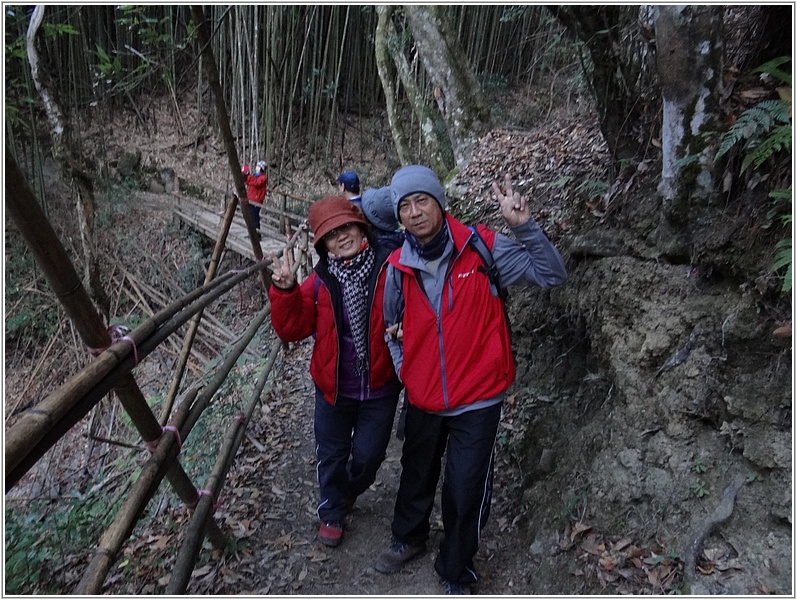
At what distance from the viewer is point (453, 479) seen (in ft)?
6.62

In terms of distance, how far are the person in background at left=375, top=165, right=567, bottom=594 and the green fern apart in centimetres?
83

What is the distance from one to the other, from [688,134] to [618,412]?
1301mm

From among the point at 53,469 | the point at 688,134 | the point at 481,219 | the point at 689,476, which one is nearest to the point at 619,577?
the point at 689,476

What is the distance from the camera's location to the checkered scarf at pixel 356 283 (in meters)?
2.14

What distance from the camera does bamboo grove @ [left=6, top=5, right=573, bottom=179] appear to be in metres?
10.1

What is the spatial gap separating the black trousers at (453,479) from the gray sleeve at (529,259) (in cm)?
50

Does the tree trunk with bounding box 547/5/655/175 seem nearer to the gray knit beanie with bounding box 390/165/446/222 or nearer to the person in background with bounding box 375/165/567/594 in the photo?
the person in background with bounding box 375/165/567/594

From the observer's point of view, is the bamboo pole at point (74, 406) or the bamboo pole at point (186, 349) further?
the bamboo pole at point (186, 349)

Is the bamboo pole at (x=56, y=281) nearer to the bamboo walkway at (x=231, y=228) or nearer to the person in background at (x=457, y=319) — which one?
the person in background at (x=457, y=319)

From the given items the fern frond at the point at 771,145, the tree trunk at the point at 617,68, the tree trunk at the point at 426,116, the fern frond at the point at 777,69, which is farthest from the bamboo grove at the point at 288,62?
the fern frond at the point at 771,145

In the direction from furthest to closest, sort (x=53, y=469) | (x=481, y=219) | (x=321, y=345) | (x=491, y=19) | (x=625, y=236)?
(x=491, y=19) → (x=53, y=469) → (x=481, y=219) → (x=625, y=236) → (x=321, y=345)

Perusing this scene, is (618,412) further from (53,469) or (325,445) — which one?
(53,469)

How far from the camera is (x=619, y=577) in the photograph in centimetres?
193

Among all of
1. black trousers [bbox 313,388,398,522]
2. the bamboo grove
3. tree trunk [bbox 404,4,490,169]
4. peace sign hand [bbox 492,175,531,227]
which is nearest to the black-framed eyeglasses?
peace sign hand [bbox 492,175,531,227]
